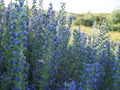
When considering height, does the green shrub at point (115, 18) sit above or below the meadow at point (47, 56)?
below

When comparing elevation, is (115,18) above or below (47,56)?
below

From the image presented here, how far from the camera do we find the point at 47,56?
15.3ft

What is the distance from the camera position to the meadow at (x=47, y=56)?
4.32 metres

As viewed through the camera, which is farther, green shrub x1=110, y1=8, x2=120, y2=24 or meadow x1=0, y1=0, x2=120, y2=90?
green shrub x1=110, y1=8, x2=120, y2=24

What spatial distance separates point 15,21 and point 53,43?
73 centimetres

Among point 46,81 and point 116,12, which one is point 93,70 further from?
point 116,12

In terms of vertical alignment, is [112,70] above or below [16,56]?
below

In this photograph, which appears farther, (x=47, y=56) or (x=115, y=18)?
(x=115, y=18)

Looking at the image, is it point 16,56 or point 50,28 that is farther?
point 50,28

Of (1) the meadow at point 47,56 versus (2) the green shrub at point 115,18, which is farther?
(2) the green shrub at point 115,18

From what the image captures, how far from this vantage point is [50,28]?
15.8ft

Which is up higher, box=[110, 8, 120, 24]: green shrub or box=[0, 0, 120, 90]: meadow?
box=[0, 0, 120, 90]: meadow

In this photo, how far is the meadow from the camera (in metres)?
4.32

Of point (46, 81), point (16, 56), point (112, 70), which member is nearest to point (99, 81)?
point (112, 70)
